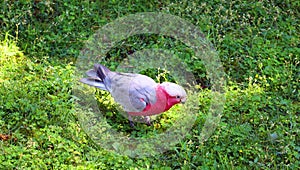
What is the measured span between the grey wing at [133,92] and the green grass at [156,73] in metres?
0.29

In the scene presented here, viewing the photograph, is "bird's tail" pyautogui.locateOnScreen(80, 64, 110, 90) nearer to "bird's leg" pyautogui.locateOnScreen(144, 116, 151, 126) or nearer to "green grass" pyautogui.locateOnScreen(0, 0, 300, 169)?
"green grass" pyautogui.locateOnScreen(0, 0, 300, 169)

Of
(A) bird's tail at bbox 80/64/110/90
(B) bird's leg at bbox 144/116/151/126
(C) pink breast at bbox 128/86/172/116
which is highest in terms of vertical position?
(A) bird's tail at bbox 80/64/110/90

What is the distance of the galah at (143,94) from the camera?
415cm

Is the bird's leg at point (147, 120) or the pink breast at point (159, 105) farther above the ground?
the pink breast at point (159, 105)

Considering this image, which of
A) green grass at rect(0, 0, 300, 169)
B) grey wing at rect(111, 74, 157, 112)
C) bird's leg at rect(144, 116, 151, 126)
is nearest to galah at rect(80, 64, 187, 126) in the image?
grey wing at rect(111, 74, 157, 112)

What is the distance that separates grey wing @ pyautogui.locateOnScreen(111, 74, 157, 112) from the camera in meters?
4.16

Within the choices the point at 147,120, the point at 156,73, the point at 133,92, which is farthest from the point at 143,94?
the point at 156,73

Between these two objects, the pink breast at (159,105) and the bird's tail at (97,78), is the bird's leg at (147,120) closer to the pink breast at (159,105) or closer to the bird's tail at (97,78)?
the pink breast at (159,105)

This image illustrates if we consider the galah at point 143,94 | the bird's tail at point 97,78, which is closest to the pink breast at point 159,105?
the galah at point 143,94

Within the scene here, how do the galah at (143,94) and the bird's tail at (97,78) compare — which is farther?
the bird's tail at (97,78)

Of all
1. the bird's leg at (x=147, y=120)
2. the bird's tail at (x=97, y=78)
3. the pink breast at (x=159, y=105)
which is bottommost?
the bird's leg at (x=147, y=120)

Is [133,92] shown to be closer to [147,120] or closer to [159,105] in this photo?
[159,105]

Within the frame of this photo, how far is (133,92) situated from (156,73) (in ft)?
2.91

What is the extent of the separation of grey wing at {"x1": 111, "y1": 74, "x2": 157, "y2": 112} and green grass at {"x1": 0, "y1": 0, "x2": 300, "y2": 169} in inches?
11.4
